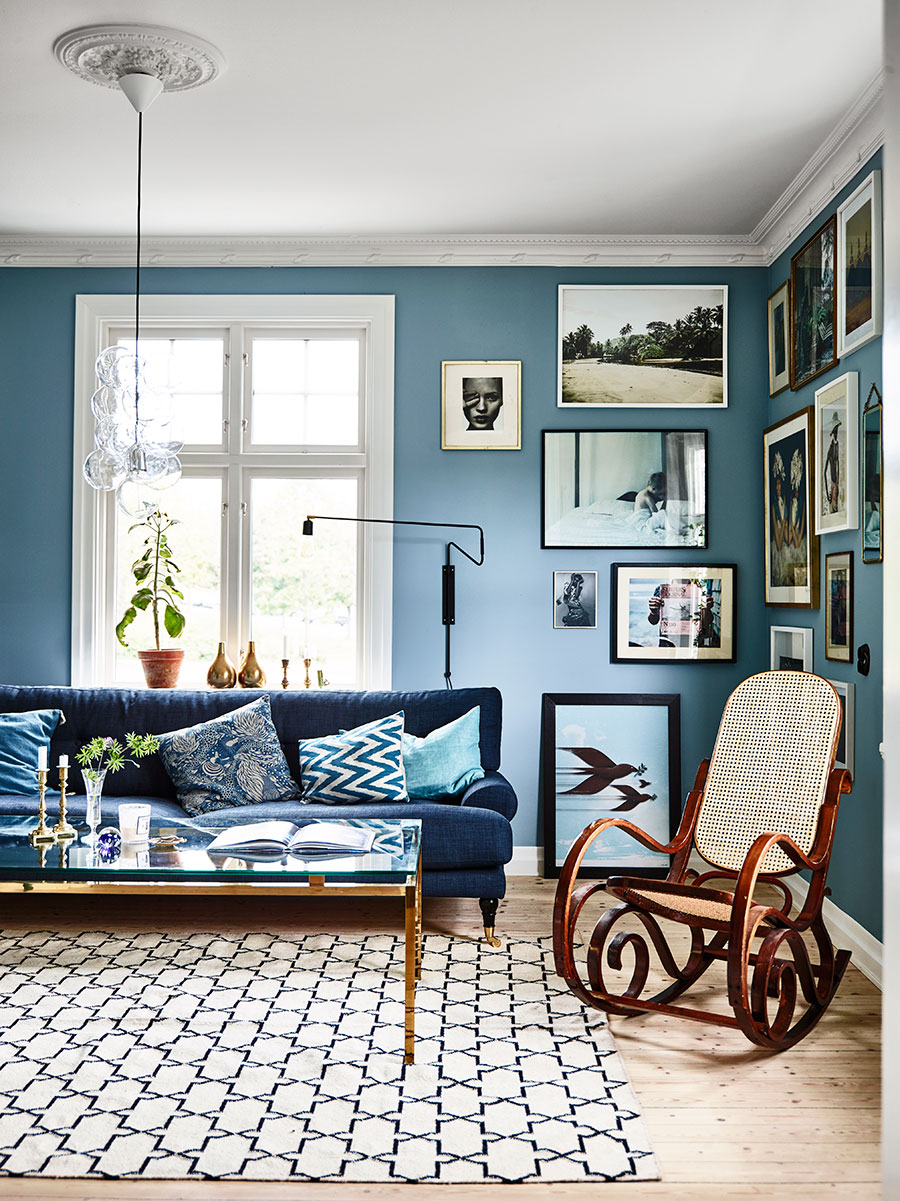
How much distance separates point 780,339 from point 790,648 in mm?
1375

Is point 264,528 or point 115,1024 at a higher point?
point 264,528

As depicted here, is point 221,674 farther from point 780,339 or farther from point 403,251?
point 780,339

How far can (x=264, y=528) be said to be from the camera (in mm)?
4898

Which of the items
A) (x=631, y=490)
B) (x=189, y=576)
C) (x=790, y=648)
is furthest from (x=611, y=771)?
(x=189, y=576)

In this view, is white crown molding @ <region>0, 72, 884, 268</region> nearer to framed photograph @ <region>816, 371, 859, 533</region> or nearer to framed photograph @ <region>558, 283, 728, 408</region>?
framed photograph @ <region>558, 283, 728, 408</region>

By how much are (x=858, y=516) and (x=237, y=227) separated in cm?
297

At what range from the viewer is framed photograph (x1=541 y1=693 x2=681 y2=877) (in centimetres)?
471

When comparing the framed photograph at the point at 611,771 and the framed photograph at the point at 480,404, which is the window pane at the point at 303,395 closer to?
the framed photograph at the point at 480,404

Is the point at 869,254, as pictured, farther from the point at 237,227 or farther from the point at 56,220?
the point at 56,220

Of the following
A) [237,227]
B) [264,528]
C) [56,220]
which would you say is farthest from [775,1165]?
[56,220]

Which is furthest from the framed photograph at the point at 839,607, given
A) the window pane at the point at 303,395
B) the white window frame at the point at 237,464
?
the window pane at the point at 303,395

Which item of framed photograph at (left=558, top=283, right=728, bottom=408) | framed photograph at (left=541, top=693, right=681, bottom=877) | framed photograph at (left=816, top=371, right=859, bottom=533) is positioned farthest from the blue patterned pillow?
framed photograph at (left=816, top=371, right=859, bottom=533)

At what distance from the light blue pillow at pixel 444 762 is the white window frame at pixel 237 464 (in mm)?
694

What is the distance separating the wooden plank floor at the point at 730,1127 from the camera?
213 centimetres
